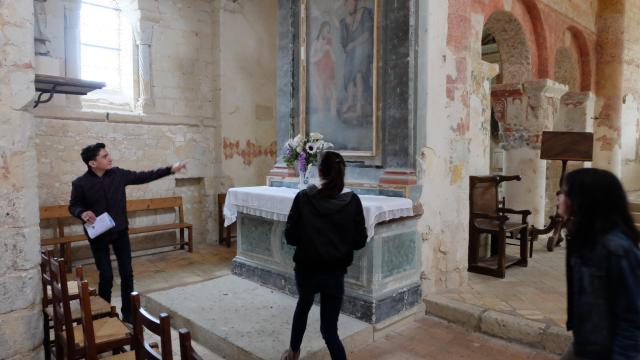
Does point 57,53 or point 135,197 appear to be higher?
point 57,53

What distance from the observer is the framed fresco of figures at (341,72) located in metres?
4.41

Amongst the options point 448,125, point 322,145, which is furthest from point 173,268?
point 448,125

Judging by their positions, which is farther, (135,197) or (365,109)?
(135,197)

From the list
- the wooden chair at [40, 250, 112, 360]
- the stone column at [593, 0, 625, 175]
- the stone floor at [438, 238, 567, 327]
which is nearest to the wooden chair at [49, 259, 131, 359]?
Result: the wooden chair at [40, 250, 112, 360]

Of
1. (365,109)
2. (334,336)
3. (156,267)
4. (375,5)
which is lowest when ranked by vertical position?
(156,267)

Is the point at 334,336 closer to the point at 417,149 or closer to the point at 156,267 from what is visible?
the point at 417,149

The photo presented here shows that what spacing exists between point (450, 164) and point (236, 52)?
4.78m

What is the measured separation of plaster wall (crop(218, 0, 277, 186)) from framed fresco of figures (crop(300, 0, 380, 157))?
2.93m

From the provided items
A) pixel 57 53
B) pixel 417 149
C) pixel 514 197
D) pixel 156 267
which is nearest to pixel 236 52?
pixel 57 53

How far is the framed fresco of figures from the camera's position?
4.41 metres

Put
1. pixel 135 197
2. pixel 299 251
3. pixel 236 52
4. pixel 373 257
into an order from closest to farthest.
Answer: pixel 299 251
pixel 373 257
pixel 135 197
pixel 236 52

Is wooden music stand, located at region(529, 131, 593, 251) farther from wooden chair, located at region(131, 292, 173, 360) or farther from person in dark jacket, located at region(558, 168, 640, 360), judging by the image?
wooden chair, located at region(131, 292, 173, 360)

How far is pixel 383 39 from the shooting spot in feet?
14.0

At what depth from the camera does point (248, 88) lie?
7926mm
